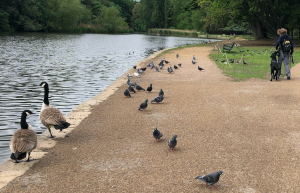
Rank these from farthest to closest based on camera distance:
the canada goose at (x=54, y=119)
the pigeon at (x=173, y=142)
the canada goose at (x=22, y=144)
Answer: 1. the canada goose at (x=54, y=119)
2. the pigeon at (x=173, y=142)
3. the canada goose at (x=22, y=144)

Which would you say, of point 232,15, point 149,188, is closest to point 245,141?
point 149,188

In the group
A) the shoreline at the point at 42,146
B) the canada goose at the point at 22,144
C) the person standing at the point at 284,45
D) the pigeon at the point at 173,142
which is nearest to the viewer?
the shoreline at the point at 42,146

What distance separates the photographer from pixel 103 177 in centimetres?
579

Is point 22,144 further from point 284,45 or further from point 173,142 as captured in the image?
point 284,45

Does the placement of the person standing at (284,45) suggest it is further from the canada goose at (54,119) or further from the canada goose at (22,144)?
the canada goose at (22,144)

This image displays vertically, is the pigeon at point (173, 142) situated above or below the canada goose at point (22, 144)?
below

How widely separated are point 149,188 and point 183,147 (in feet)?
6.91

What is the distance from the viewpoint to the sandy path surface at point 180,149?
5.57 m

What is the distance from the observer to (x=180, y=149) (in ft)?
23.6

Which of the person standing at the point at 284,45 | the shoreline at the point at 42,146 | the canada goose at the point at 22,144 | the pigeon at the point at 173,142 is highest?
the person standing at the point at 284,45

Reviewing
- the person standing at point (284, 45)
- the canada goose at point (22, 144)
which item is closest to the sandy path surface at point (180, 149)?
the canada goose at point (22, 144)

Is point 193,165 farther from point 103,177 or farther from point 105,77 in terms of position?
point 105,77

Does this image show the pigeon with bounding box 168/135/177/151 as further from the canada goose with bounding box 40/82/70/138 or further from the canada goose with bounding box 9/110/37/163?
the canada goose with bounding box 9/110/37/163

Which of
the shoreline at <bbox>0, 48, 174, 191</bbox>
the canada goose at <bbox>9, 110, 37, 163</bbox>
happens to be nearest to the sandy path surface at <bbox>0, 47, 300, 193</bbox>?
the shoreline at <bbox>0, 48, 174, 191</bbox>
